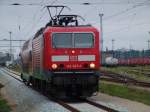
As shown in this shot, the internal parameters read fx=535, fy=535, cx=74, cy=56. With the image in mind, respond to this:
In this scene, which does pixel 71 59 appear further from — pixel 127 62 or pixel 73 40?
pixel 127 62

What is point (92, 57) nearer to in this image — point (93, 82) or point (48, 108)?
point (93, 82)

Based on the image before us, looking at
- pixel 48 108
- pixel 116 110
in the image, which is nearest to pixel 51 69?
pixel 48 108

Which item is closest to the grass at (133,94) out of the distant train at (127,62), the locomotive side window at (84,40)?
the locomotive side window at (84,40)

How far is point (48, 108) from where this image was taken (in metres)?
20.1

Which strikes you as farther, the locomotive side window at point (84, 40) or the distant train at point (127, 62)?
the distant train at point (127, 62)

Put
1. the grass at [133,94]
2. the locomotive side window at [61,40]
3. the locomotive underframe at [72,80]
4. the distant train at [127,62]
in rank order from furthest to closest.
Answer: the distant train at [127,62]
the grass at [133,94]
the locomotive side window at [61,40]
the locomotive underframe at [72,80]

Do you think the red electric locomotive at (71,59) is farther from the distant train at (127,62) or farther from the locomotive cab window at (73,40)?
the distant train at (127,62)

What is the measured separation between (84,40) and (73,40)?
0.50m

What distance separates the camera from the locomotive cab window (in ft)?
78.1

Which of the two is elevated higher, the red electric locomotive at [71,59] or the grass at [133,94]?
the red electric locomotive at [71,59]

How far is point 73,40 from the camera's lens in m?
24.0

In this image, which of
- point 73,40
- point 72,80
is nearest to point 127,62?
point 73,40

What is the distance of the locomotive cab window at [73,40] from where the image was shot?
2381 cm

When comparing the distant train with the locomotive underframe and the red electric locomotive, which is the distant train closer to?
the red electric locomotive
